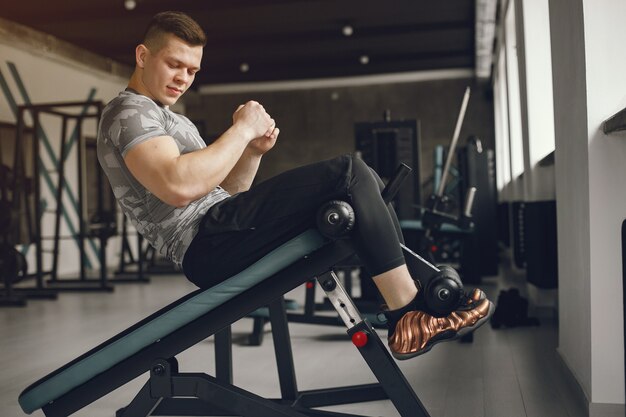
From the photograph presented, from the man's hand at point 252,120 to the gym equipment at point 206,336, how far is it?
0.98ft

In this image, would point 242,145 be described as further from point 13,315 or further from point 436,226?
point 13,315

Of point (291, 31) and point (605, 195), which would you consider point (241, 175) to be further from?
point (291, 31)

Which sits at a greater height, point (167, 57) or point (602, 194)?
point (167, 57)

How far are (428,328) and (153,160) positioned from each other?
781mm

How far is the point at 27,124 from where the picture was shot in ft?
24.3

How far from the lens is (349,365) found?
2.99 m

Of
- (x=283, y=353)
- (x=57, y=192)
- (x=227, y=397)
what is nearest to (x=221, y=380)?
(x=227, y=397)

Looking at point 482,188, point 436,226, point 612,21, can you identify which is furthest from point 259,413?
point 482,188

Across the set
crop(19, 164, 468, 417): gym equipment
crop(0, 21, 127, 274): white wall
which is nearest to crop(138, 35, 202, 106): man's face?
crop(19, 164, 468, 417): gym equipment

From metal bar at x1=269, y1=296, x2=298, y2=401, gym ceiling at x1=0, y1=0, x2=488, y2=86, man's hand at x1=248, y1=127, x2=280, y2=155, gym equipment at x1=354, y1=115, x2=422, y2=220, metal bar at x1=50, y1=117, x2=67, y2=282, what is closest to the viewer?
man's hand at x1=248, y1=127, x2=280, y2=155

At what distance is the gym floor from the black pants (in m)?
0.83

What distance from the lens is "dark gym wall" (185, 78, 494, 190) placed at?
443 inches

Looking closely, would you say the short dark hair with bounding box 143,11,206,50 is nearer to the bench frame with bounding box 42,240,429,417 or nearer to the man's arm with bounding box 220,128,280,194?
the man's arm with bounding box 220,128,280,194

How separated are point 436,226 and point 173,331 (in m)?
2.60
